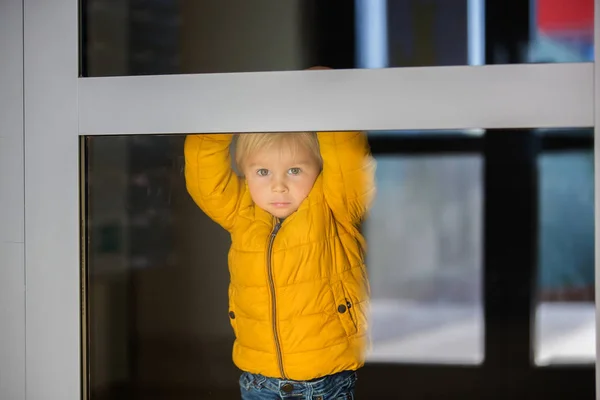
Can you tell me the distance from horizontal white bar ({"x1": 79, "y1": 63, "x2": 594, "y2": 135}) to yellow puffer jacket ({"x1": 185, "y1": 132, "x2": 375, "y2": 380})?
0.09 meters

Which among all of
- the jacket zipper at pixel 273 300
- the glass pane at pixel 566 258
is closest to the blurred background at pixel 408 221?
the glass pane at pixel 566 258

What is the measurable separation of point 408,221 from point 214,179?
18.4 inches

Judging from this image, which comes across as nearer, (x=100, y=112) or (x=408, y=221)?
(x=408, y=221)

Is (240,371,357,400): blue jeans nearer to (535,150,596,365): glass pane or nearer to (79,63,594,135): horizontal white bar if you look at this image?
(535,150,596,365): glass pane

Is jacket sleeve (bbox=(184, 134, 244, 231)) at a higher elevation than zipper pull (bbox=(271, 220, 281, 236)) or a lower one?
higher

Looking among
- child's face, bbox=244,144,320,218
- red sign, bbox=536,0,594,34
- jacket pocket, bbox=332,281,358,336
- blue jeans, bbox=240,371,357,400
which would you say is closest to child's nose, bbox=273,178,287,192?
child's face, bbox=244,144,320,218

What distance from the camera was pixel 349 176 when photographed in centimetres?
Answer: 157

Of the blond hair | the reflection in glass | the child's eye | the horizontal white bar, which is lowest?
the child's eye

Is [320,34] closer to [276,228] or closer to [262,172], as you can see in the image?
[262,172]

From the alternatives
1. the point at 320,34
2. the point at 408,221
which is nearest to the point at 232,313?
the point at 408,221

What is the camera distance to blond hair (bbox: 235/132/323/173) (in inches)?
62.7

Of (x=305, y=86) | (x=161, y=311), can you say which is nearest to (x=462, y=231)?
(x=305, y=86)

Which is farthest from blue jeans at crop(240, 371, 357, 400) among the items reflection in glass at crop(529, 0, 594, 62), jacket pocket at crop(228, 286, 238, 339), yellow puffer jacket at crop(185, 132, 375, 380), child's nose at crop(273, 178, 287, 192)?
reflection in glass at crop(529, 0, 594, 62)

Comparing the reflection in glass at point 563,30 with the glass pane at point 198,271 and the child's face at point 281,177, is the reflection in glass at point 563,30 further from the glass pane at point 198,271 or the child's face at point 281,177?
the child's face at point 281,177
